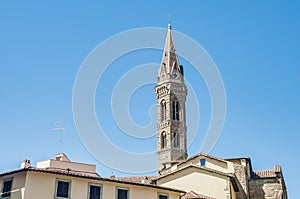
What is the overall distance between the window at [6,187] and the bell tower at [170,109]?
56275 mm

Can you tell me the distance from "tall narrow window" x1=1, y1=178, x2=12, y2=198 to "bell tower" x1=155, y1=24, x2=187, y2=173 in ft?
185

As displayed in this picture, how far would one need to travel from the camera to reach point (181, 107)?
91.6 m

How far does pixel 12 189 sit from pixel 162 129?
63416mm

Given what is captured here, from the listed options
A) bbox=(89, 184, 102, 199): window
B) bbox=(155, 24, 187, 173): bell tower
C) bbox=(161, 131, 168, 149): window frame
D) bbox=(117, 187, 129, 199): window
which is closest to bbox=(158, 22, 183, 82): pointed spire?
bbox=(155, 24, 187, 173): bell tower

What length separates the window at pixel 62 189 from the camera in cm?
2735

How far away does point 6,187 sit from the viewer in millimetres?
27609

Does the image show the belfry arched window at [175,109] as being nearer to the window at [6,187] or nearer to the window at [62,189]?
the window at [62,189]

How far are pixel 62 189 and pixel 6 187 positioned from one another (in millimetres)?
3581

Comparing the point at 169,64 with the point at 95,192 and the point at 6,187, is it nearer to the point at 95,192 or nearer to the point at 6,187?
the point at 95,192

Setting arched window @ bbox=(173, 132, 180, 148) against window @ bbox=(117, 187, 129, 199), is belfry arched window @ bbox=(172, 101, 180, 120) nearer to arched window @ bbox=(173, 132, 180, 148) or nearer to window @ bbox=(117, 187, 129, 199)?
arched window @ bbox=(173, 132, 180, 148)

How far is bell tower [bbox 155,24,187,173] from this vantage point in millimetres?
85625

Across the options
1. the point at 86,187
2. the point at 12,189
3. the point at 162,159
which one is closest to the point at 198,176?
the point at 86,187

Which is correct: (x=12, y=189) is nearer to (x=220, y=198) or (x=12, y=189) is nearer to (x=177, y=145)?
(x=220, y=198)

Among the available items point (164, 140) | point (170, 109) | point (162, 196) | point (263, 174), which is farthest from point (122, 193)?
point (170, 109)
